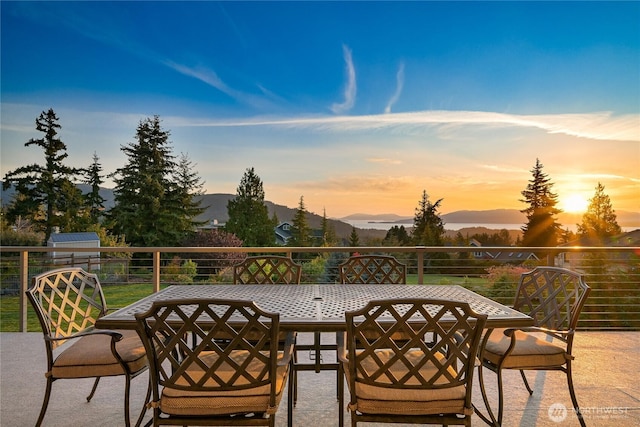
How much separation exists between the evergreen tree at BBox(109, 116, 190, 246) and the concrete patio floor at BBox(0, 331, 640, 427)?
58.9 feet

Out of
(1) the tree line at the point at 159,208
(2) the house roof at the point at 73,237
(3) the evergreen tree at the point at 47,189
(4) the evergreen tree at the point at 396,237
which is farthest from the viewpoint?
(4) the evergreen tree at the point at 396,237

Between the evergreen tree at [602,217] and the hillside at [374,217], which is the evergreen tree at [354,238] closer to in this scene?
the hillside at [374,217]

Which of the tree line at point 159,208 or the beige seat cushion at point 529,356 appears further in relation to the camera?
the tree line at point 159,208

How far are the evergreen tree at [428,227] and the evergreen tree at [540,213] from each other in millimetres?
5941

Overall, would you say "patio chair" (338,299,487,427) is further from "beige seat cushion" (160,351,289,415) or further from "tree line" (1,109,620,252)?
"tree line" (1,109,620,252)

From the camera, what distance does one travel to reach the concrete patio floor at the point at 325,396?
2381 millimetres

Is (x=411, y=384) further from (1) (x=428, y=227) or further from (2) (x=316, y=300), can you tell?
(1) (x=428, y=227)

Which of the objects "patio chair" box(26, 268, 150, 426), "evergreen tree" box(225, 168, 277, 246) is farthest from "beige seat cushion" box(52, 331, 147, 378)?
"evergreen tree" box(225, 168, 277, 246)

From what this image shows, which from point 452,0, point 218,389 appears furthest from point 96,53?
point 218,389

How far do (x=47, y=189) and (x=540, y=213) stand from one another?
26752 mm

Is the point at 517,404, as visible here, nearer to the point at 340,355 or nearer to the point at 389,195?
the point at 340,355

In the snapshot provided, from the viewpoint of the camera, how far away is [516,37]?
6227 millimetres

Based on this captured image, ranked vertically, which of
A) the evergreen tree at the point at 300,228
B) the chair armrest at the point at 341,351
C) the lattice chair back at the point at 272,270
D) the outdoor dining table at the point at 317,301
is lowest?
the chair armrest at the point at 341,351

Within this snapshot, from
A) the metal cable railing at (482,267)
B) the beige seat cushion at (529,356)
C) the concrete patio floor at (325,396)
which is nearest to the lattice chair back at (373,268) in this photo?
the metal cable railing at (482,267)
